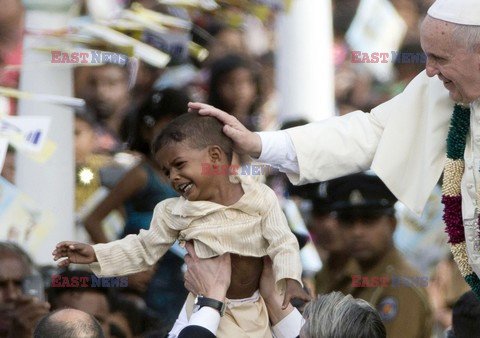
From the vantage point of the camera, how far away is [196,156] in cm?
447

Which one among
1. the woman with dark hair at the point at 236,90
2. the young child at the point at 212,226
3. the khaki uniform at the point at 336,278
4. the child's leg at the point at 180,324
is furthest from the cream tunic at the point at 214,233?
the woman with dark hair at the point at 236,90

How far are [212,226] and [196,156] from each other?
24 centimetres

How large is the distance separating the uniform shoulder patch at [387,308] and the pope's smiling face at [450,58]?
74.6 inches

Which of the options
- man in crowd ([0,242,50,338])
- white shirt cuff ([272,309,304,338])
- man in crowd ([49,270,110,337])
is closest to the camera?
white shirt cuff ([272,309,304,338])

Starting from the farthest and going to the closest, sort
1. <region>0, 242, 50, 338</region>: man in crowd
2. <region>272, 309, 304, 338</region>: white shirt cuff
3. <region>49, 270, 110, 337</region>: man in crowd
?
1. <region>49, 270, 110, 337</region>: man in crowd
2. <region>0, 242, 50, 338</region>: man in crowd
3. <region>272, 309, 304, 338</region>: white shirt cuff

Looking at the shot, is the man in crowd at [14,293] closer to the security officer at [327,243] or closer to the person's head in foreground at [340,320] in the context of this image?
the security officer at [327,243]

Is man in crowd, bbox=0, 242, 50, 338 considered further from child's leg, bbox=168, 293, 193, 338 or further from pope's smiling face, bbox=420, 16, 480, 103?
pope's smiling face, bbox=420, 16, 480, 103

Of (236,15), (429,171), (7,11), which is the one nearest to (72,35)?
(7,11)

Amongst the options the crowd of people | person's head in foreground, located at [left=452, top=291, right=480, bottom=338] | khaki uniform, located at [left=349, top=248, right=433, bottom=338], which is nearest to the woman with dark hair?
the crowd of people

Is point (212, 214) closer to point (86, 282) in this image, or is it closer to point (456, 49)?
point (456, 49)

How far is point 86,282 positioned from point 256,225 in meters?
1.63

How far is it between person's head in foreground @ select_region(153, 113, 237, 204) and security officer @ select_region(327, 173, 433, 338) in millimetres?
1744

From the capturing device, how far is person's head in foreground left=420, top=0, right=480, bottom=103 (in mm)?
4258

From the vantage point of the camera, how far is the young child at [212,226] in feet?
14.7
